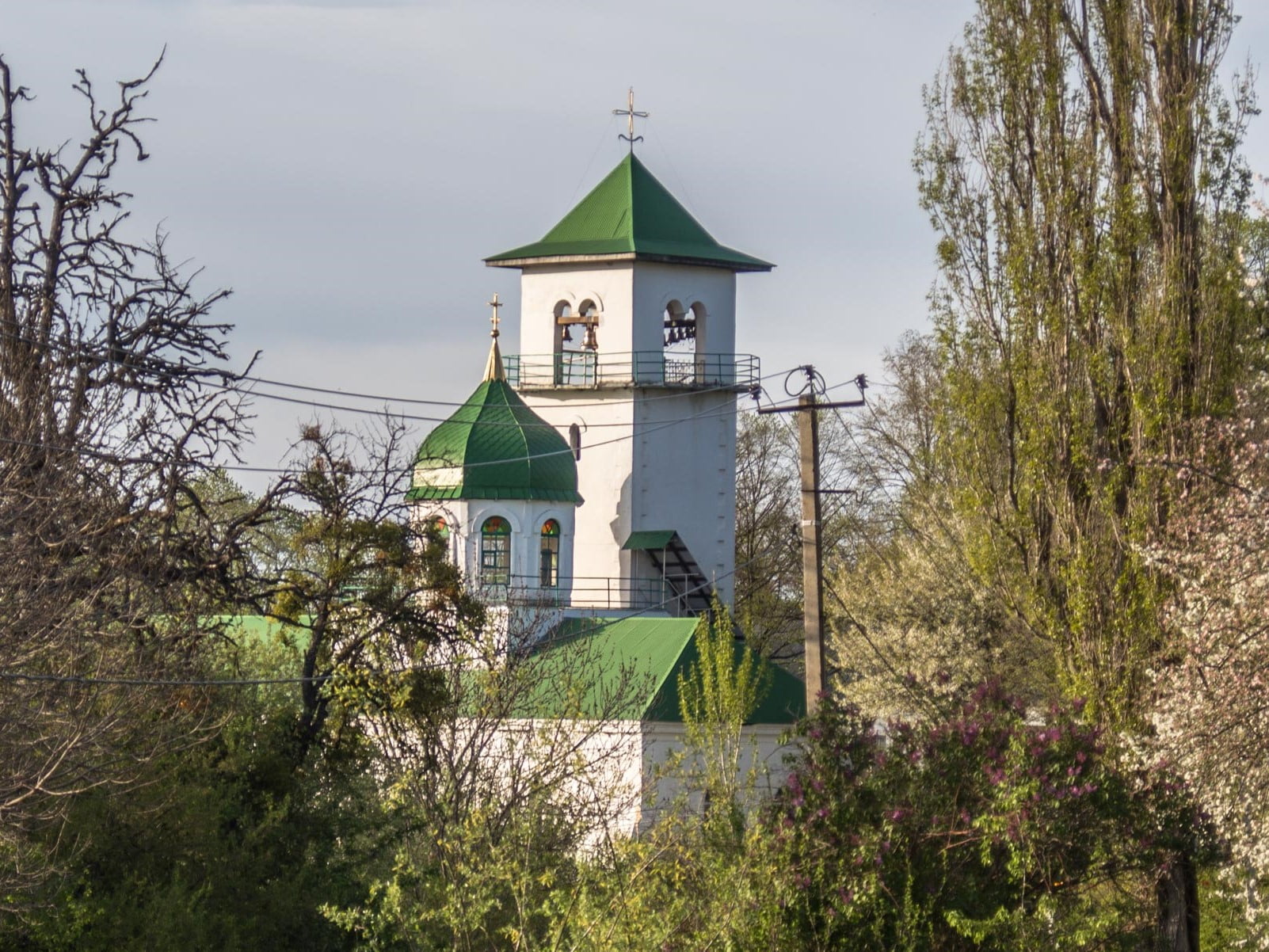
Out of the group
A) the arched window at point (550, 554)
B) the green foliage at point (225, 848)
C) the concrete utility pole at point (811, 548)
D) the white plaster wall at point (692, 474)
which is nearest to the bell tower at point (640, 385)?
the white plaster wall at point (692, 474)

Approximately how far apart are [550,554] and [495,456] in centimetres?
238

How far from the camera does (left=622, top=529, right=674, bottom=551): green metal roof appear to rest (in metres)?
44.9

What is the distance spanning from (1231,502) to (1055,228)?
468 cm

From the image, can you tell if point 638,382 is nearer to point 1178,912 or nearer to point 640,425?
point 640,425

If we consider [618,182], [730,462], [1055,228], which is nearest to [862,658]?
[730,462]

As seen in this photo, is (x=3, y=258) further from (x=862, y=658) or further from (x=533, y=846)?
(x=862, y=658)

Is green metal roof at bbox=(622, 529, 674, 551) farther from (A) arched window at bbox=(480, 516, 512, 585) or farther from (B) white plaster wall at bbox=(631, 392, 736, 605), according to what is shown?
(A) arched window at bbox=(480, 516, 512, 585)

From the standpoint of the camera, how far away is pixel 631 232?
4616cm

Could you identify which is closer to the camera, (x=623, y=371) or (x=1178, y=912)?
(x=1178, y=912)

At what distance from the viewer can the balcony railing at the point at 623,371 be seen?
45.8 meters

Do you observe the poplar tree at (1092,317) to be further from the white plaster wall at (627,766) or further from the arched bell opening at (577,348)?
the arched bell opening at (577,348)

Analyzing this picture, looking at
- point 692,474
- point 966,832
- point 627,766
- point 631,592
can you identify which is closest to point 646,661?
point 627,766

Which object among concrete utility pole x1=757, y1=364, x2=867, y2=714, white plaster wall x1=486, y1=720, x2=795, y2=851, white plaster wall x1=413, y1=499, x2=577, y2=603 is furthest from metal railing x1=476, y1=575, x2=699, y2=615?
concrete utility pole x1=757, y1=364, x2=867, y2=714

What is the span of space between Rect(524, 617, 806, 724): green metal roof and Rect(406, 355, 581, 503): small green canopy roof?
2844mm
